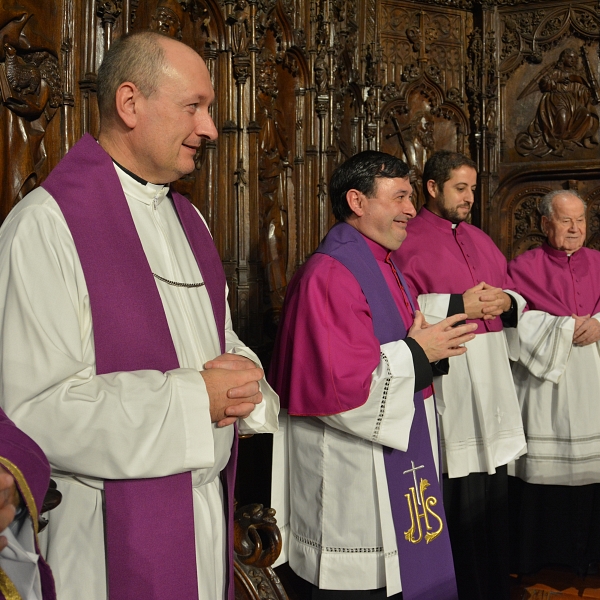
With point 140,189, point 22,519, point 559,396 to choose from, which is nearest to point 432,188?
point 559,396

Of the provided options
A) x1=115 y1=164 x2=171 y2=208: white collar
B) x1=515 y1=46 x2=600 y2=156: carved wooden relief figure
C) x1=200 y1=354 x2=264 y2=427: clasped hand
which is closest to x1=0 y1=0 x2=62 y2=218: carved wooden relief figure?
x1=115 y1=164 x2=171 y2=208: white collar

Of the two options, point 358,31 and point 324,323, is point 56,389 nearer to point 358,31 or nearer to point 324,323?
point 324,323

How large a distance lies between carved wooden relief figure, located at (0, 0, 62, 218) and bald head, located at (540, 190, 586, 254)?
3044 mm

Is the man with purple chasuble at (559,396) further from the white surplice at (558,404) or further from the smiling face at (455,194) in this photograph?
the smiling face at (455,194)

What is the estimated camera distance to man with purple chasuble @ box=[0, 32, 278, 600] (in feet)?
5.81

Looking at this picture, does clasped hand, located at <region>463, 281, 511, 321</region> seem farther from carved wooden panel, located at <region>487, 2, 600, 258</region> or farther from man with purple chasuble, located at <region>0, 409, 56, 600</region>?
carved wooden panel, located at <region>487, 2, 600, 258</region>

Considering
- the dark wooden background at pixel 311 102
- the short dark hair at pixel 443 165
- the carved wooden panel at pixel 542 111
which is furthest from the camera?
the carved wooden panel at pixel 542 111

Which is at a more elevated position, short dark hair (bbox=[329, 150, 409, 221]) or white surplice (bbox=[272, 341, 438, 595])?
short dark hair (bbox=[329, 150, 409, 221])

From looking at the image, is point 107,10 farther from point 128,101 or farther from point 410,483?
point 410,483

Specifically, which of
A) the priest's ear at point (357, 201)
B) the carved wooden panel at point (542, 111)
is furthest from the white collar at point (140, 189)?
the carved wooden panel at point (542, 111)

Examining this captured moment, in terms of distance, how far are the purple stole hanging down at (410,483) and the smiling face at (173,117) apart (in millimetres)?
1074

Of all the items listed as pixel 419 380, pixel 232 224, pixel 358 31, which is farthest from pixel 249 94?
pixel 419 380

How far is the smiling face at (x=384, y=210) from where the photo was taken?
317 cm

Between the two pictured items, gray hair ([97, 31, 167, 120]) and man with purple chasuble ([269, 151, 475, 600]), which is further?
man with purple chasuble ([269, 151, 475, 600])
